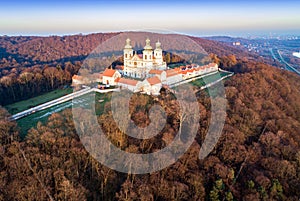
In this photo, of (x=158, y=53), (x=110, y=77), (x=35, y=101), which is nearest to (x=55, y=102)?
(x=35, y=101)

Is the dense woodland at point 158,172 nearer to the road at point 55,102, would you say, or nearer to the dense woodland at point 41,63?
the road at point 55,102

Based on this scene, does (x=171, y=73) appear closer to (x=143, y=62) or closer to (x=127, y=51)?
(x=143, y=62)

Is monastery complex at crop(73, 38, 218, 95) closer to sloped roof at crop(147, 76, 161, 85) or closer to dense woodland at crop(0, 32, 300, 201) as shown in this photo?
sloped roof at crop(147, 76, 161, 85)

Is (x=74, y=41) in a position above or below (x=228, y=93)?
above

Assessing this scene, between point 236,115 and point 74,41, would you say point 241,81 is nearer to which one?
point 236,115

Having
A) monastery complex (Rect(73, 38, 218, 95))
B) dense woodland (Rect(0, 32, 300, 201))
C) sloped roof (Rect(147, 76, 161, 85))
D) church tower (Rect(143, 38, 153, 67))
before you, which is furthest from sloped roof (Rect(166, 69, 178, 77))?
dense woodland (Rect(0, 32, 300, 201))

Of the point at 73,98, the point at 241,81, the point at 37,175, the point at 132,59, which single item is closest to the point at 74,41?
the point at 132,59

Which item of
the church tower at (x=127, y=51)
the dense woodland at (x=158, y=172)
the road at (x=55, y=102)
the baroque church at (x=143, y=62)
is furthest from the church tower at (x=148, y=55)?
the dense woodland at (x=158, y=172)
